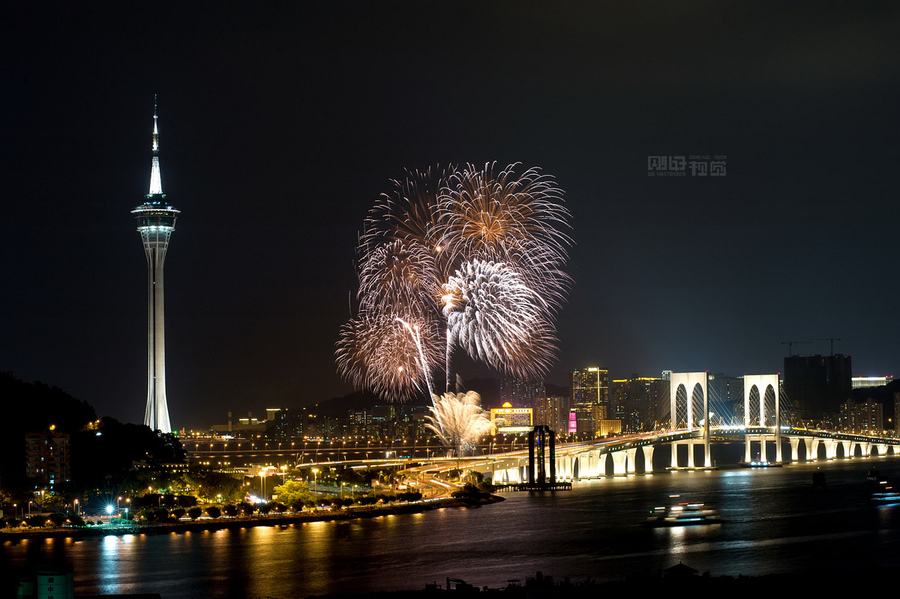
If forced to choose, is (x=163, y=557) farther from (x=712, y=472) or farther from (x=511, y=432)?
(x=511, y=432)

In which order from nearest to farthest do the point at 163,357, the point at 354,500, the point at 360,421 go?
the point at 354,500, the point at 163,357, the point at 360,421

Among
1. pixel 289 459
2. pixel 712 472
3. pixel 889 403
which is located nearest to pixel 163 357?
pixel 289 459

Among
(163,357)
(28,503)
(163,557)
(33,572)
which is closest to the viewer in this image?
(33,572)

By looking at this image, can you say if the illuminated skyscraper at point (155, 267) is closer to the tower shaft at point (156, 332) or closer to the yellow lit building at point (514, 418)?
the tower shaft at point (156, 332)

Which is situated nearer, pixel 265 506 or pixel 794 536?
pixel 794 536

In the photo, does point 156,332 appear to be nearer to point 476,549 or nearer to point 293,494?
point 293,494

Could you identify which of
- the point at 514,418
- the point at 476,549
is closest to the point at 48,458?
the point at 476,549

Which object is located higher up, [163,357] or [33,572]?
[163,357]
